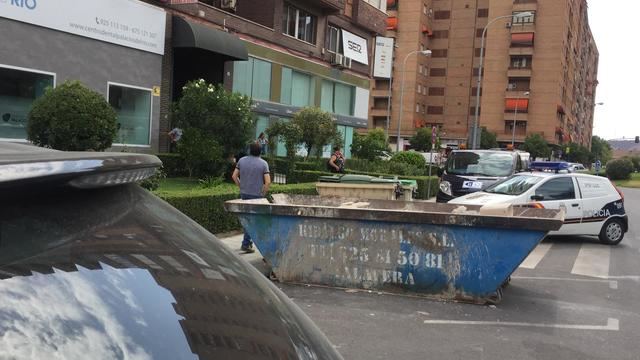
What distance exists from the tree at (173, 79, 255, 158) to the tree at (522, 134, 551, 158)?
66238 millimetres

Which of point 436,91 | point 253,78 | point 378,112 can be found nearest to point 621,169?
point 378,112

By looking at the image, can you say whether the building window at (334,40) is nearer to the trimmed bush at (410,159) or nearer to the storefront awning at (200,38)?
the trimmed bush at (410,159)

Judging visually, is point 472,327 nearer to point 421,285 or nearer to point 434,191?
point 421,285

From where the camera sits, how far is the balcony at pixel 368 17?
120ft

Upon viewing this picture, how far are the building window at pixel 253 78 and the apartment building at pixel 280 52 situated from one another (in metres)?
0.05

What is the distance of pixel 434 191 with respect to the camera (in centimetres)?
2439

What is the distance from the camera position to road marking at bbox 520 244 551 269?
32.1 ft

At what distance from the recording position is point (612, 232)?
12484 mm

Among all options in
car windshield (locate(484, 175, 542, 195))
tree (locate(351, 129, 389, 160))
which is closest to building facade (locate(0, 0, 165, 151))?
car windshield (locate(484, 175, 542, 195))

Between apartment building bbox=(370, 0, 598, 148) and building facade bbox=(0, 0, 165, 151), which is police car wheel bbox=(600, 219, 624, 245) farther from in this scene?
apartment building bbox=(370, 0, 598, 148)

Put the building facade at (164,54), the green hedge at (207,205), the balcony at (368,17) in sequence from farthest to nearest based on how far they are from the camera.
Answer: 1. the balcony at (368,17)
2. the building facade at (164,54)
3. the green hedge at (207,205)

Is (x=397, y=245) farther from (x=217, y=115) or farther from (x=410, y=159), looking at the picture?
(x=410, y=159)

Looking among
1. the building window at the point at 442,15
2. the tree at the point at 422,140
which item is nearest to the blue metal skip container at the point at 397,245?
the tree at the point at 422,140

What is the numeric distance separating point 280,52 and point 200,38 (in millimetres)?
8274
